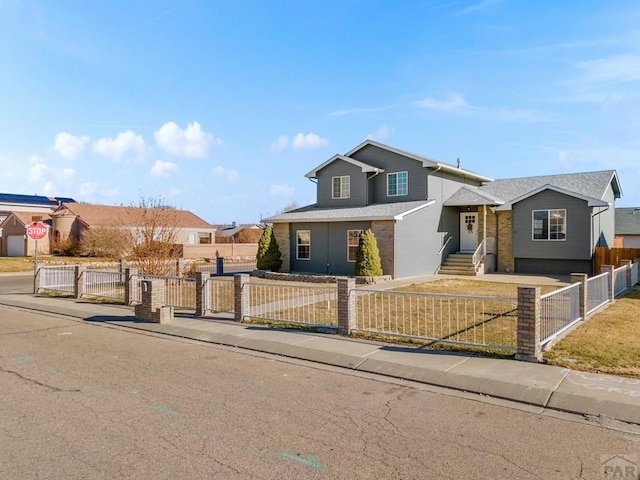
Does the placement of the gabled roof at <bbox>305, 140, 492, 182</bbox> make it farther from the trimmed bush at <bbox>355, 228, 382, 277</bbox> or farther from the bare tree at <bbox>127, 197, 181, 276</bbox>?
the bare tree at <bbox>127, 197, 181, 276</bbox>

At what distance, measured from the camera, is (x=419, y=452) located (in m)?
4.39

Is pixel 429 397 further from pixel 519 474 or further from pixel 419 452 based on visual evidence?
pixel 519 474

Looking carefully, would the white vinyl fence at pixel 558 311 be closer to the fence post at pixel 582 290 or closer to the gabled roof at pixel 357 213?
the fence post at pixel 582 290

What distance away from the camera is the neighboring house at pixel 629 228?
4259 centimetres

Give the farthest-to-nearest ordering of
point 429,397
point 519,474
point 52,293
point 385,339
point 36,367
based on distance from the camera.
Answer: point 52,293 → point 385,339 → point 36,367 → point 429,397 → point 519,474

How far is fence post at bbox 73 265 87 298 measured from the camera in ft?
54.3

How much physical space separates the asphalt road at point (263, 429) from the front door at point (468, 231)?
19.8 metres

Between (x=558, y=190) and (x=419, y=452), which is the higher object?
(x=558, y=190)

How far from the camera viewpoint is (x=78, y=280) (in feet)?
54.5

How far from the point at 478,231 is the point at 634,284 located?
824cm

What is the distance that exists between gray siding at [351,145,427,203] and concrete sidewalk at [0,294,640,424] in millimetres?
14968

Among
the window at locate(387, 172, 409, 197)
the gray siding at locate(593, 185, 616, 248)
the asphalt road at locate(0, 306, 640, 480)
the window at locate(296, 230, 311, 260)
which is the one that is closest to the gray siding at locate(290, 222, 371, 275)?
the window at locate(296, 230, 311, 260)

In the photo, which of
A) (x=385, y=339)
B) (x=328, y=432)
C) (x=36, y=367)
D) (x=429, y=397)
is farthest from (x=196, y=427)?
(x=385, y=339)

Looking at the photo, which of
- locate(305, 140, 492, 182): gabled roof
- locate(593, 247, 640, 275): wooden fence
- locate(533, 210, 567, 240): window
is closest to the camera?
locate(593, 247, 640, 275): wooden fence
